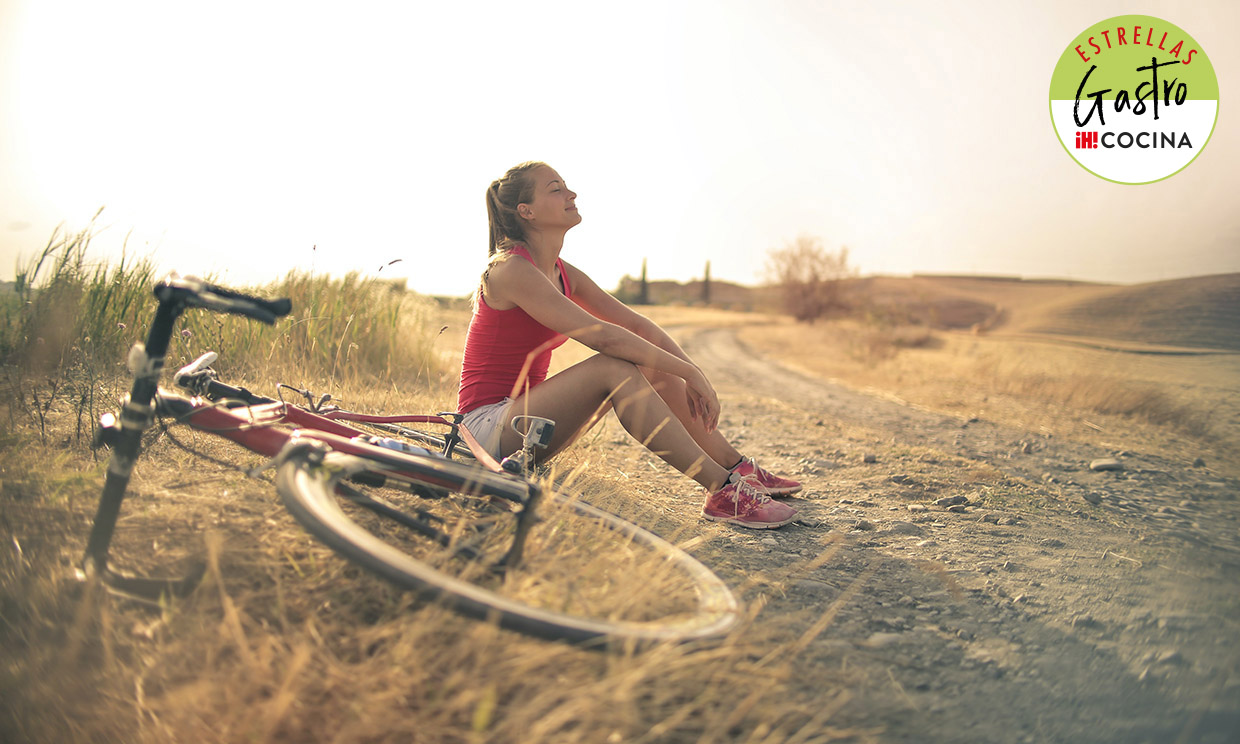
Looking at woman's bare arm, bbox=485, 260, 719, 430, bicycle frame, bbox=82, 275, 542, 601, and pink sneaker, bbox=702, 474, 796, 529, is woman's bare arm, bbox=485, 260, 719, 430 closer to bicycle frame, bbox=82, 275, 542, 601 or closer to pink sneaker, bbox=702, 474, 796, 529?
pink sneaker, bbox=702, 474, 796, 529

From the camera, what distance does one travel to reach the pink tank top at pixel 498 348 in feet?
9.93

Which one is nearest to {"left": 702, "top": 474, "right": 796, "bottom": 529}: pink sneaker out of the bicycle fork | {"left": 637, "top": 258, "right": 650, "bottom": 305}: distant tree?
the bicycle fork

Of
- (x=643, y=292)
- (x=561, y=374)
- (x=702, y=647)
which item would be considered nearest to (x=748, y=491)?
(x=561, y=374)

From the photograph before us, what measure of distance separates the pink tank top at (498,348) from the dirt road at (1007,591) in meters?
1.12

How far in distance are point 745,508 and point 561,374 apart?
3.51 feet

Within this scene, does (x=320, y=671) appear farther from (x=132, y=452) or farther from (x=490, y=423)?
(x=490, y=423)

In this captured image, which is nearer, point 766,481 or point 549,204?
point 549,204

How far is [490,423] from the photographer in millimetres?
2939

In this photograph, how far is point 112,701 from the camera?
4.95ft

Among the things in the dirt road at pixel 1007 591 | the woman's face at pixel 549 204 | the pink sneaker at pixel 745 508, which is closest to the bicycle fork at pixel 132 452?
the woman's face at pixel 549 204

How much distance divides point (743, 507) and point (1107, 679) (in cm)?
149

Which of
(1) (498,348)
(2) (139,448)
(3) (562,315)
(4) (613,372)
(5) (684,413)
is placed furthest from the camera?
(5) (684,413)

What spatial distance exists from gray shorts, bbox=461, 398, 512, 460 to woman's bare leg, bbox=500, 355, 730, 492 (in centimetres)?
3

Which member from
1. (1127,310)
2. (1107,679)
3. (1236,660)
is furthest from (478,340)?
(1127,310)
